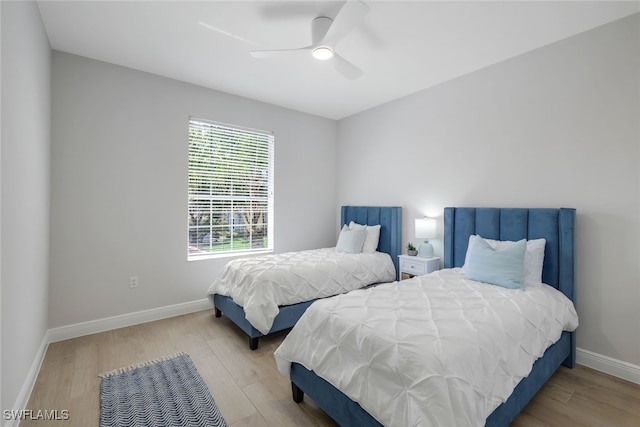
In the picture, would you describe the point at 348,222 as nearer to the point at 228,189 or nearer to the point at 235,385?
the point at 228,189

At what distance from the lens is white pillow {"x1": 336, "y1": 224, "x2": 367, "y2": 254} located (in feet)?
12.7

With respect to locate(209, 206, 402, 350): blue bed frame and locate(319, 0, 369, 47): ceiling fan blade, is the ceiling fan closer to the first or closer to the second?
locate(319, 0, 369, 47): ceiling fan blade

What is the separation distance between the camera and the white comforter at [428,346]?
4.02ft

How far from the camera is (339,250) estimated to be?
4.00 m

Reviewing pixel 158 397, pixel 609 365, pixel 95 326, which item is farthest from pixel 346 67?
pixel 95 326

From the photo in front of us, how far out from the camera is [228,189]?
391 cm

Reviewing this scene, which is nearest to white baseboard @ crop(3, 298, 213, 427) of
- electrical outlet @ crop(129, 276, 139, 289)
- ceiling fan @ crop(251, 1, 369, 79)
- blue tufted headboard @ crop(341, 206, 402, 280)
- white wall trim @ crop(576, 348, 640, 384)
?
electrical outlet @ crop(129, 276, 139, 289)

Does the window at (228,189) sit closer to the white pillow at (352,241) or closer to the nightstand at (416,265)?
the white pillow at (352,241)

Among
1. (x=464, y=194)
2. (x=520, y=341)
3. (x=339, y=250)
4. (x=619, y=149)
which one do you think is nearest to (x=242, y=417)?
(x=520, y=341)

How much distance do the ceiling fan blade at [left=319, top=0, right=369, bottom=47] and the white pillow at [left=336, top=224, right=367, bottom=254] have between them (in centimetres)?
235

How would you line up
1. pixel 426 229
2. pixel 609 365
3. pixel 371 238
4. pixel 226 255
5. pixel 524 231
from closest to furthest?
pixel 609 365
pixel 524 231
pixel 426 229
pixel 226 255
pixel 371 238

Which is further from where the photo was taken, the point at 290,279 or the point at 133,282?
the point at 133,282

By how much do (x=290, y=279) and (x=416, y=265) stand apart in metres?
1.54

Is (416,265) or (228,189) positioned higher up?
(228,189)
